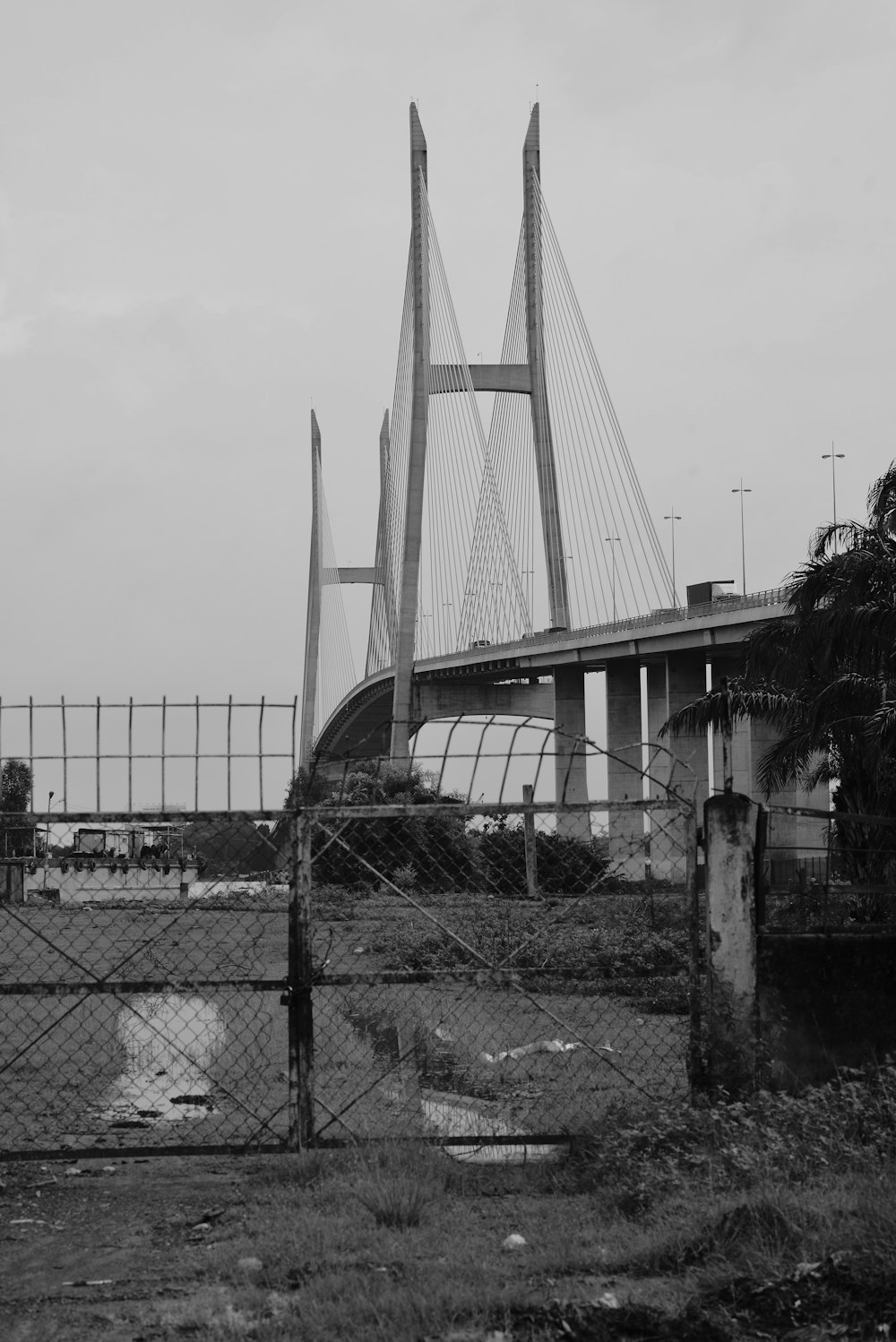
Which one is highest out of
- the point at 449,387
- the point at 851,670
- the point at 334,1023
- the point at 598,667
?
the point at 449,387

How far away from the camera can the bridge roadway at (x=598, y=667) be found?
38.8 meters

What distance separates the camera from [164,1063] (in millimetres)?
9344

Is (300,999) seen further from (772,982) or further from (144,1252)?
(772,982)

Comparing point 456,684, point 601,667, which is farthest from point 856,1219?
point 456,684

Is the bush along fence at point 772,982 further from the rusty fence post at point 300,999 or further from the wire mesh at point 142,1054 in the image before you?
the wire mesh at point 142,1054

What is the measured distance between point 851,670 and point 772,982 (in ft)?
41.6

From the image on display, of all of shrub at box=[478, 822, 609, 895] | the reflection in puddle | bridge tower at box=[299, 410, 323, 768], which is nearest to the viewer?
the reflection in puddle

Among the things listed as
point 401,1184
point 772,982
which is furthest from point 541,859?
point 401,1184

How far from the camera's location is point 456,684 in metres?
56.9

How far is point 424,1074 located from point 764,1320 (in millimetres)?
4984

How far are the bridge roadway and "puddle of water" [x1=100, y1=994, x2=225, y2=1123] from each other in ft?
63.6

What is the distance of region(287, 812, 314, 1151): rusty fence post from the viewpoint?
220 inches

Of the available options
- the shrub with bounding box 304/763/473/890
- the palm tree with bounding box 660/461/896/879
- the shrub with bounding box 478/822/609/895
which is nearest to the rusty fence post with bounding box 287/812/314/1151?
the shrub with bounding box 304/763/473/890

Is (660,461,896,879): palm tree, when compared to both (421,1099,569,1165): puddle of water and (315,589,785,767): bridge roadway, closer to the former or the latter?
(421,1099,569,1165): puddle of water
